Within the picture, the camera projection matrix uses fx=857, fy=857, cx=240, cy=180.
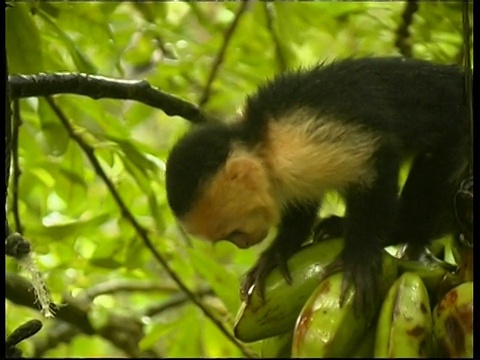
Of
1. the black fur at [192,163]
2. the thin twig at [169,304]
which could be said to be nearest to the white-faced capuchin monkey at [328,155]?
the black fur at [192,163]

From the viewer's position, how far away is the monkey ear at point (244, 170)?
137 centimetres

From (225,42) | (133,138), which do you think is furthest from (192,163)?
(225,42)

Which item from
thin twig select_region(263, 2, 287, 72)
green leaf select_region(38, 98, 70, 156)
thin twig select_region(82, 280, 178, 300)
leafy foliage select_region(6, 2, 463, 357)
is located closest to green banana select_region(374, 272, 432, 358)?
leafy foliage select_region(6, 2, 463, 357)

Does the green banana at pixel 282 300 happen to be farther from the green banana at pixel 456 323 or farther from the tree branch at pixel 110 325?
the tree branch at pixel 110 325

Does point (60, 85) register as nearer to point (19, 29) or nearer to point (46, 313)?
point (19, 29)

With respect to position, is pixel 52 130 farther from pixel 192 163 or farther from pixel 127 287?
pixel 127 287

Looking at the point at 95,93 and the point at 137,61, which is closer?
the point at 95,93

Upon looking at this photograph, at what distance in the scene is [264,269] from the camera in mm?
1098

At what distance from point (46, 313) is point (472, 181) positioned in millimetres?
415

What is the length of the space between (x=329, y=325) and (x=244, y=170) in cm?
61

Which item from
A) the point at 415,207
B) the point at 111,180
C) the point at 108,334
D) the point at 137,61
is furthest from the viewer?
the point at 137,61

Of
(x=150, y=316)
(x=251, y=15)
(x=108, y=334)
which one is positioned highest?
(x=251, y=15)

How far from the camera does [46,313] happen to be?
0.78 m

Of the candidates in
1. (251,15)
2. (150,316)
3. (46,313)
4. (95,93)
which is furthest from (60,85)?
(150,316)
